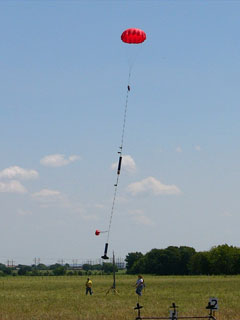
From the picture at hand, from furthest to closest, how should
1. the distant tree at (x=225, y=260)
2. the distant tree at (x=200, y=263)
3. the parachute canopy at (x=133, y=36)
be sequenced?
the distant tree at (x=200, y=263), the distant tree at (x=225, y=260), the parachute canopy at (x=133, y=36)

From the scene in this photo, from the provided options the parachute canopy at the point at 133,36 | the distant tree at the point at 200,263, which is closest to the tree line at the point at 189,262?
the distant tree at the point at 200,263

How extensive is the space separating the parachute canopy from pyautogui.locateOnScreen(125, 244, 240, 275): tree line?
113m

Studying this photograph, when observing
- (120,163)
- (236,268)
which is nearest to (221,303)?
(120,163)

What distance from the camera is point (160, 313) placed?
93.1ft

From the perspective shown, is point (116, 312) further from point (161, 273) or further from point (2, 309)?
point (161, 273)

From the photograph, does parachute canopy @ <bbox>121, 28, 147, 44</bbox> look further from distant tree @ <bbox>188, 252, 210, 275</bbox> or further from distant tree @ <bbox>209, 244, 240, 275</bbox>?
distant tree @ <bbox>188, 252, 210, 275</bbox>

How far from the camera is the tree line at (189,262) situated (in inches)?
5502

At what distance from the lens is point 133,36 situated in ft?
104

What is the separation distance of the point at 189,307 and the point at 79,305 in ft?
21.7

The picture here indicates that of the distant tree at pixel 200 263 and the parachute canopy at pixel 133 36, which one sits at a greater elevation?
the parachute canopy at pixel 133 36

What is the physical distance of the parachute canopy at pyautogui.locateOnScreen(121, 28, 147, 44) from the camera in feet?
104

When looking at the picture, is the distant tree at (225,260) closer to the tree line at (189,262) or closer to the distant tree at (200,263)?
the tree line at (189,262)

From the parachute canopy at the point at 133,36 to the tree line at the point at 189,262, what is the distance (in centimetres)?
11281

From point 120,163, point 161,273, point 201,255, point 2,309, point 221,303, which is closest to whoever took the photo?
point 120,163
